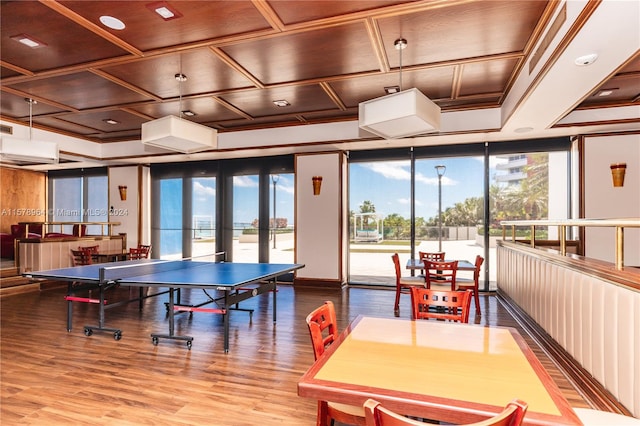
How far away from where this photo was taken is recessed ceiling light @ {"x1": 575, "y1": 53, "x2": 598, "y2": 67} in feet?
10.3

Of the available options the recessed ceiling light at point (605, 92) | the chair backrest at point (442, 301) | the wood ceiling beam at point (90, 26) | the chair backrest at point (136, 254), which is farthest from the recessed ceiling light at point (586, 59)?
the chair backrest at point (136, 254)

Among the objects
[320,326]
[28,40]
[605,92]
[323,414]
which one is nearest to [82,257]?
[28,40]

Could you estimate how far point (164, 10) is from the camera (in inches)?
120

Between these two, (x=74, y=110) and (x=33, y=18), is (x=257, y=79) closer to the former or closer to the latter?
(x=33, y=18)

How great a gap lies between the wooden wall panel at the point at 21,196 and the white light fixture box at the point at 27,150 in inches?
225

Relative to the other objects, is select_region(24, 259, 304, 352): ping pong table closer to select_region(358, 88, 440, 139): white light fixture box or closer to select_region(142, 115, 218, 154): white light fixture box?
select_region(142, 115, 218, 154): white light fixture box

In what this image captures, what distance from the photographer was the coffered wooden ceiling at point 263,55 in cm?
312

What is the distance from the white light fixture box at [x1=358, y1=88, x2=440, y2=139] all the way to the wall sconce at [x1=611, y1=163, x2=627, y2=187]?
3832mm

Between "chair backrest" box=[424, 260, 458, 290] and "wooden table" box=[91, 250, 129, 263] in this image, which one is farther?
"wooden table" box=[91, 250, 129, 263]

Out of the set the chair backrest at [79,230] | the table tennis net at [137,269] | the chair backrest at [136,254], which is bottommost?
the chair backrest at [136,254]

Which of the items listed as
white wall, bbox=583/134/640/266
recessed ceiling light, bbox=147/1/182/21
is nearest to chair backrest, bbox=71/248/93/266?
recessed ceiling light, bbox=147/1/182/21

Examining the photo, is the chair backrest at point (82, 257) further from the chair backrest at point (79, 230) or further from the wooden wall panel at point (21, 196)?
the wooden wall panel at point (21, 196)

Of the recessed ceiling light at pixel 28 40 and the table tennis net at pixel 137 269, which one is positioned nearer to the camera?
the recessed ceiling light at pixel 28 40

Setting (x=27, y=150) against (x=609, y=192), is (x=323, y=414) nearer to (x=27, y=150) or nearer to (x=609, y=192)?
(x=27, y=150)
